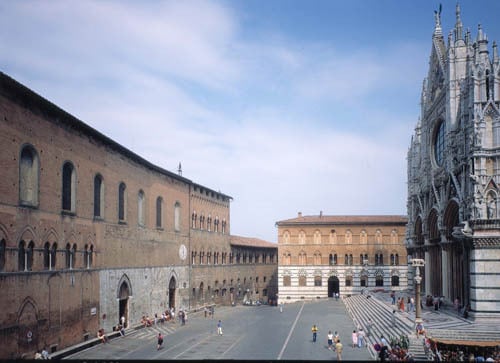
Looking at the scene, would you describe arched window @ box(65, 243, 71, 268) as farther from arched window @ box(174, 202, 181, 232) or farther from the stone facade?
the stone facade

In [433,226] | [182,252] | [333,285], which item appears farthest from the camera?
[333,285]

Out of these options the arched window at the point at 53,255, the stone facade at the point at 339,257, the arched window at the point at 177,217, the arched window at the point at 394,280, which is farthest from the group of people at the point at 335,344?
the arched window at the point at 394,280

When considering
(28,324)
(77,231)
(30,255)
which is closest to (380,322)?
(77,231)

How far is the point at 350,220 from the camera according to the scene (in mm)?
68312

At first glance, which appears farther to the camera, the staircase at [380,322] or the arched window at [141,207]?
the arched window at [141,207]

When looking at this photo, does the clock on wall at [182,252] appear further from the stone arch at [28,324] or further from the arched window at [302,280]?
the stone arch at [28,324]

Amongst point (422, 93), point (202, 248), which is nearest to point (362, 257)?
point (202, 248)

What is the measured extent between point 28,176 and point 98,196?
8.56m

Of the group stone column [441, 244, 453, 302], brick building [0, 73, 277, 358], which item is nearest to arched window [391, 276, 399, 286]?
brick building [0, 73, 277, 358]

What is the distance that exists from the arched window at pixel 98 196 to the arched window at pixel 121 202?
3.10m

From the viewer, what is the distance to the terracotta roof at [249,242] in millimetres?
67912

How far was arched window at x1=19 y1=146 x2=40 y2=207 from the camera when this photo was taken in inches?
1013

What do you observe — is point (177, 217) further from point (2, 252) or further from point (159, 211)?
point (2, 252)

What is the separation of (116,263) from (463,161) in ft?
74.4
